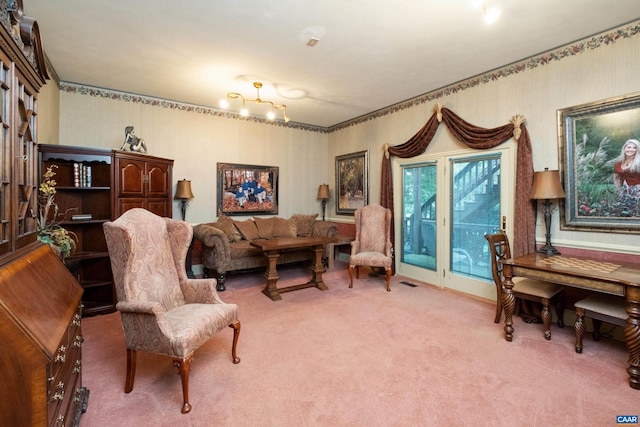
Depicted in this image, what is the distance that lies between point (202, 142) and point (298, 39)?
2950 millimetres

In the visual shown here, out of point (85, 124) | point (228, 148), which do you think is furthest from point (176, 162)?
point (85, 124)

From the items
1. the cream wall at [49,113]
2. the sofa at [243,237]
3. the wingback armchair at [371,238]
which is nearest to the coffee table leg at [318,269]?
the wingback armchair at [371,238]

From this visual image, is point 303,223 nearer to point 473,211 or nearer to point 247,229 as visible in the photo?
point 247,229

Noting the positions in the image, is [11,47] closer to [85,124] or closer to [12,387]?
[12,387]

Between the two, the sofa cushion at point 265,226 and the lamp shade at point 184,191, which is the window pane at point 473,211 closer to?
the sofa cushion at point 265,226

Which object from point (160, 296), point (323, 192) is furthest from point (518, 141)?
point (160, 296)

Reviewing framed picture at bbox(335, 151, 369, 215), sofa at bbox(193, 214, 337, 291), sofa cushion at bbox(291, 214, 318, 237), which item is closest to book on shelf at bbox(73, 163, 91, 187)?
sofa at bbox(193, 214, 337, 291)

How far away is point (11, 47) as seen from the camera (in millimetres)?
1293

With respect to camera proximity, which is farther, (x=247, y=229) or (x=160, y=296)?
(x=247, y=229)

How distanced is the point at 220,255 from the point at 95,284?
4.87 ft

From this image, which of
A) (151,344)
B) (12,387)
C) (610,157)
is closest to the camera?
(12,387)

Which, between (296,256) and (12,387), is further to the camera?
(296,256)

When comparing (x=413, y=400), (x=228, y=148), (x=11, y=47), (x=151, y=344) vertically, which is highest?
(x=228, y=148)

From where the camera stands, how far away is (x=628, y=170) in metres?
2.76
